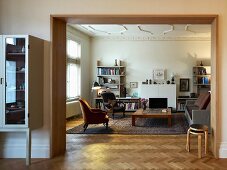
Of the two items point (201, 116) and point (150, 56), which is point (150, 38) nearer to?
point (150, 56)

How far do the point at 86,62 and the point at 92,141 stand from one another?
5.23m

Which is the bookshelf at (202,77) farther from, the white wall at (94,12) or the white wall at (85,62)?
the white wall at (94,12)

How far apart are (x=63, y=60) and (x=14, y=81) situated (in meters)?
1.03

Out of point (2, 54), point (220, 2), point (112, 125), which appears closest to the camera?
point (2, 54)

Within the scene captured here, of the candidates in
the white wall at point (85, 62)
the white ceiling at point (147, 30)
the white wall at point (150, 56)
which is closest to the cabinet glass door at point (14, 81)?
the white ceiling at point (147, 30)

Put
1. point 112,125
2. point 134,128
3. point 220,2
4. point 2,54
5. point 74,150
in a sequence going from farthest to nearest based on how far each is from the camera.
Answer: point 112,125 < point 134,128 < point 74,150 < point 220,2 < point 2,54

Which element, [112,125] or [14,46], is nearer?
[14,46]

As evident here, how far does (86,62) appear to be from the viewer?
10.2 metres

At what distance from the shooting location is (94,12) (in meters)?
4.37

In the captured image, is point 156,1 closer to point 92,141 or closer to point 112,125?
point 92,141

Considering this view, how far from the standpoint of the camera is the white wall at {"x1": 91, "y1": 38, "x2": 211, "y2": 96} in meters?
10.3

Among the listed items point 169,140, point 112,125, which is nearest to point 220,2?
point 169,140

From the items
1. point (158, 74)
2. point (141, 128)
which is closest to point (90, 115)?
point (141, 128)

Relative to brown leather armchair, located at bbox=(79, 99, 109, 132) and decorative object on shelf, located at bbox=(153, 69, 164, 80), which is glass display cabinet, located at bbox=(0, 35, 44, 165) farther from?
decorative object on shelf, located at bbox=(153, 69, 164, 80)
